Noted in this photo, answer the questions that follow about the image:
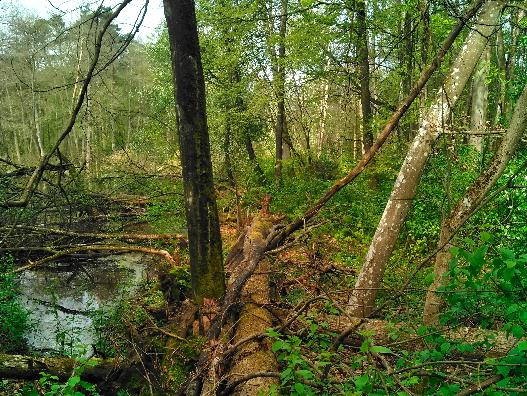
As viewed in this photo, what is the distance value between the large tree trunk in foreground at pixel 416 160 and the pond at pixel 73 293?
14.8 ft

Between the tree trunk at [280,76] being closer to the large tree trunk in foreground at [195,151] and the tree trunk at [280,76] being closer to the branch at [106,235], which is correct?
the branch at [106,235]

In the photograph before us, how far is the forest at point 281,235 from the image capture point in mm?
2984

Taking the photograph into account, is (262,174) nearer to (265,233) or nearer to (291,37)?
(291,37)

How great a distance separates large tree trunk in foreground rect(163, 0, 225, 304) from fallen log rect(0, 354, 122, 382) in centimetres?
138

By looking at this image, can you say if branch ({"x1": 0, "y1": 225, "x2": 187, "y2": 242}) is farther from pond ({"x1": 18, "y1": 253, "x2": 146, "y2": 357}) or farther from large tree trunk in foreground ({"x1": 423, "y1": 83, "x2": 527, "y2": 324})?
large tree trunk in foreground ({"x1": 423, "y1": 83, "x2": 527, "y2": 324})

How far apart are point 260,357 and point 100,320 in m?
4.31

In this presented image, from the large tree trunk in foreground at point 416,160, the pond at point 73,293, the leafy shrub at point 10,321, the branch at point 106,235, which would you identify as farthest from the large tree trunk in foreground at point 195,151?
the branch at point 106,235

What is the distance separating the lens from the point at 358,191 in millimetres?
11398

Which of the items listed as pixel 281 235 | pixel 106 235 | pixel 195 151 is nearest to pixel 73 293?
pixel 106 235

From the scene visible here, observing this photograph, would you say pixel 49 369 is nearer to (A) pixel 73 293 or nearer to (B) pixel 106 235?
(B) pixel 106 235

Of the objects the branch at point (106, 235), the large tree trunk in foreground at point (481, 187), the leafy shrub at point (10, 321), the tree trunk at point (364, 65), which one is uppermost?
the tree trunk at point (364, 65)

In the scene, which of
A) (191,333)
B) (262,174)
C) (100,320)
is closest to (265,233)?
(100,320)

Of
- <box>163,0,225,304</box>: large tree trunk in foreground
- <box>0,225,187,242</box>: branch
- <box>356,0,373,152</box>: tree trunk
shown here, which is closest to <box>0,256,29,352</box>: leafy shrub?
<box>0,225,187,242</box>: branch

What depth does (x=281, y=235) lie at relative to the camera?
20.4ft
